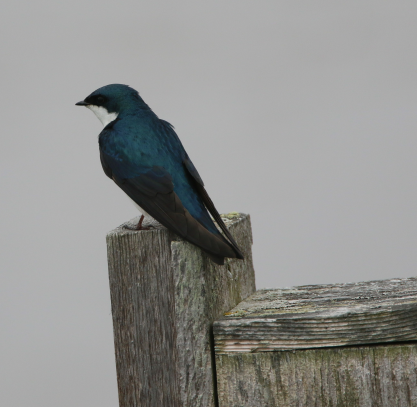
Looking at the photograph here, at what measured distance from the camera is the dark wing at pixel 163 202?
1784mm

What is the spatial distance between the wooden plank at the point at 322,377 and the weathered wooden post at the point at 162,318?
8 cm

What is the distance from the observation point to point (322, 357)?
1.70 metres

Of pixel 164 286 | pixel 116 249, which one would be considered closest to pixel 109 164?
pixel 116 249

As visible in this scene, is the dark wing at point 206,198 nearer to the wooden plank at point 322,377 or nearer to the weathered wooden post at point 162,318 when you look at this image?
the weathered wooden post at point 162,318

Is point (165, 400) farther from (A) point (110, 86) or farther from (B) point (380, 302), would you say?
(A) point (110, 86)

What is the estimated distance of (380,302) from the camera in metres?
1.78

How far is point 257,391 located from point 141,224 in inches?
26.3

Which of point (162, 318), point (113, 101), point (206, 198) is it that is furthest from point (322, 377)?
Result: point (113, 101)

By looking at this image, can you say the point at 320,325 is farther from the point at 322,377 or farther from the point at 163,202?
the point at 163,202

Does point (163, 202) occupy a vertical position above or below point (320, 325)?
above

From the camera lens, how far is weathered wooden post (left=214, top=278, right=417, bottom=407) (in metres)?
1.66

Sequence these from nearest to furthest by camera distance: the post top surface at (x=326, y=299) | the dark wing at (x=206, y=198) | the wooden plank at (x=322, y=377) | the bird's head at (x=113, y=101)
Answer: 1. the wooden plank at (x=322, y=377)
2. the post top surface at (x=326, y=299)
3. the dark wing at (x=206, y=198)
4. the bird's head at (x=113, y=101)

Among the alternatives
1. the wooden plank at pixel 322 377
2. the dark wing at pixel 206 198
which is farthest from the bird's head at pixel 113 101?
the wooden plank at pixel 322 377

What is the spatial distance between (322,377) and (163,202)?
76 centimetres
